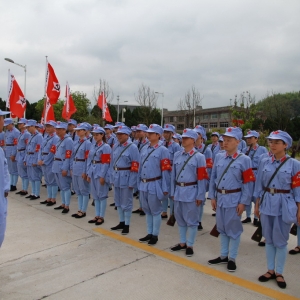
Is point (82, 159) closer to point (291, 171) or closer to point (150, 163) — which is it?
point (150, 163)

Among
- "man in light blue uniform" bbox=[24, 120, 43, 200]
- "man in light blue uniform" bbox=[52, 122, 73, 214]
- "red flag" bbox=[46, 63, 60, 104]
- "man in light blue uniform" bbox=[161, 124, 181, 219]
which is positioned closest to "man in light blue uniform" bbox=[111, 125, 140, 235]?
"man in light blue uniform" bbox=[161, 124, 181, 219]

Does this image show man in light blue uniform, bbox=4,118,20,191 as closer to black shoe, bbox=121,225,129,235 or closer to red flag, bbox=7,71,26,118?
red flag, bbox=7,71,26,118

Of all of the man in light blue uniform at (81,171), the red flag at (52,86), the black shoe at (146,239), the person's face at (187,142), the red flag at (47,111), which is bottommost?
the black shoe at (146,239)

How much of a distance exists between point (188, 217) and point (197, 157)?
3.14 feet

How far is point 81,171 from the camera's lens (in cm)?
705

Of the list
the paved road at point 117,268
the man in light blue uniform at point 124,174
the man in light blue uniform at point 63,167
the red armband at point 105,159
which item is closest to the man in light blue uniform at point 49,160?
the man in light blue uniform at point 63,167

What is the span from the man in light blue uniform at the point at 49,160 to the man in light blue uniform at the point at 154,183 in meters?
3.48

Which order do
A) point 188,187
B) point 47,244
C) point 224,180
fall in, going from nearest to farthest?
1. point 224,180
2. point 188,187
3. point 47,244

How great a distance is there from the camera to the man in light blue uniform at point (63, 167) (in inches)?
293

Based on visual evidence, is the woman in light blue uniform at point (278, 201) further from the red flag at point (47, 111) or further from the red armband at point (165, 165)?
the red flag at point (47, 111)

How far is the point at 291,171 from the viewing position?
3916mm

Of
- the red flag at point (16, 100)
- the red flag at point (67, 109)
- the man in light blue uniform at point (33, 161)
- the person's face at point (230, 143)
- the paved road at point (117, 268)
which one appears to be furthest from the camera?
the red flag at point (67, 109)

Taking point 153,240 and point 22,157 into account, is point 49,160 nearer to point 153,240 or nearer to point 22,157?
point 22,157

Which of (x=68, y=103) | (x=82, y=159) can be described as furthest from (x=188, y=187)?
(x=68, y=103)
